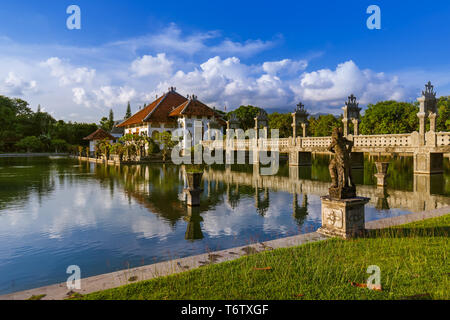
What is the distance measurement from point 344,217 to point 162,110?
1847 inches

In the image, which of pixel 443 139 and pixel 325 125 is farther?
pixel 325 125

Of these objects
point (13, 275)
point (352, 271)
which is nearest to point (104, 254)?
Answer: point (13, 275)

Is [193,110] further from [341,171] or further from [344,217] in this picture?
[344,217]

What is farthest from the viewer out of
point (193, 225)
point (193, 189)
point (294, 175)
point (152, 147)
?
point (152, 147)

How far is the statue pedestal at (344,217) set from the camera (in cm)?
744

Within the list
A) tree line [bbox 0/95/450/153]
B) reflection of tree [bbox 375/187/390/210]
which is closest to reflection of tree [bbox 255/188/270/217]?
reflection of tree [bbox 375/187/390/210]

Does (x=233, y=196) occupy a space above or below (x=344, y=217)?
below

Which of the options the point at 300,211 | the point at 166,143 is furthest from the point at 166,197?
the point at 166,143

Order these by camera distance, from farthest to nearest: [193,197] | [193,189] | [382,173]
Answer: [382,173] → [193,197] → [193,189]

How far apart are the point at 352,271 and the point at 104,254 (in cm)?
545

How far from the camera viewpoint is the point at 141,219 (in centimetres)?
1102

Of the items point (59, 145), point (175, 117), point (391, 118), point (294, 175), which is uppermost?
point (175, 117)

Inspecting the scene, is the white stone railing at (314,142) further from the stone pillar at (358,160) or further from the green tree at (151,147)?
the green tree at (151,147)

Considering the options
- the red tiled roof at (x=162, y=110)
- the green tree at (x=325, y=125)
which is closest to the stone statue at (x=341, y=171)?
the red tiled roof at (x=162, y=110)
